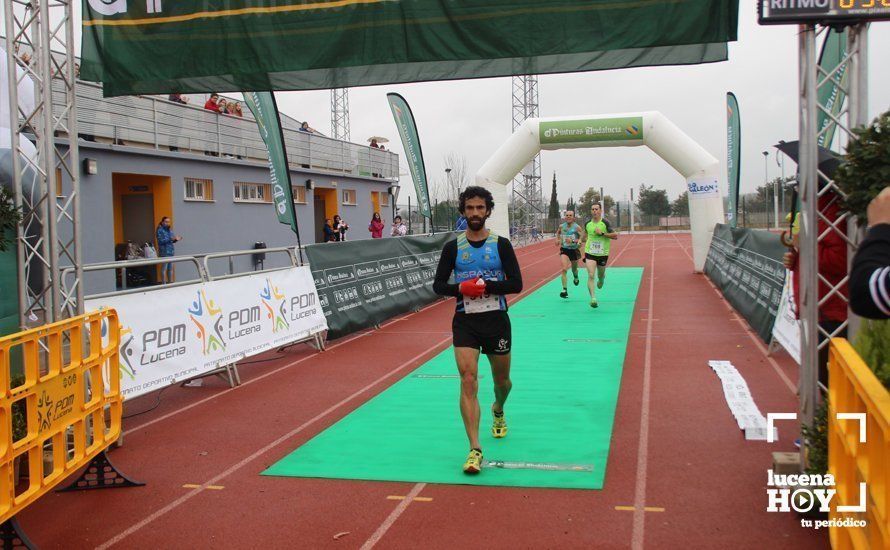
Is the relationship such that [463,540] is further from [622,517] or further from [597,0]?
[597,0]

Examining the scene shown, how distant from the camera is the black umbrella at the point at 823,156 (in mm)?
4939

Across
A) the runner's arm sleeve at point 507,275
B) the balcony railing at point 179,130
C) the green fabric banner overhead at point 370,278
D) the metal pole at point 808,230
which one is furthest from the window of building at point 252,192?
the metal pole at point 808,230

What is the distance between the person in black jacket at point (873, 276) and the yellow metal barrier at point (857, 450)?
1.24 ft

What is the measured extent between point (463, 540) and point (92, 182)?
17.9 m

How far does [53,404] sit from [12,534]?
0.82 m

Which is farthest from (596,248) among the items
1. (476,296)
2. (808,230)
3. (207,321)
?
(808,230)

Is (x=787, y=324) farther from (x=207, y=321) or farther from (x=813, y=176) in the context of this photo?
(x=207, y=321)

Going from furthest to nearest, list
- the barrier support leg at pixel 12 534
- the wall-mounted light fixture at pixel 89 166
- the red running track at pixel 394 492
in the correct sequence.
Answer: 1. the wall-mounted light fixture at pixel 89 166
2. the red running track at pixel 394 492
3. the barrier support leg at pixel 12 534

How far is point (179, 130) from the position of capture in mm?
23406

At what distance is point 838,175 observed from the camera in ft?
12.1

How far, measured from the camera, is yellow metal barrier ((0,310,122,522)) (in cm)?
426

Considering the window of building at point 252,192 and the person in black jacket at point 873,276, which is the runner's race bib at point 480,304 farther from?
the window of building at point 252,192

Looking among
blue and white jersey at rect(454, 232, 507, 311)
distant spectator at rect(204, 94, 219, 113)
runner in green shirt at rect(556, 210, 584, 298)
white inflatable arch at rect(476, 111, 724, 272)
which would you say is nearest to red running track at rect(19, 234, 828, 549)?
blue and white jersey at rect(454, 232, 507, 311)

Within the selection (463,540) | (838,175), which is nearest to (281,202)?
(463,540)
